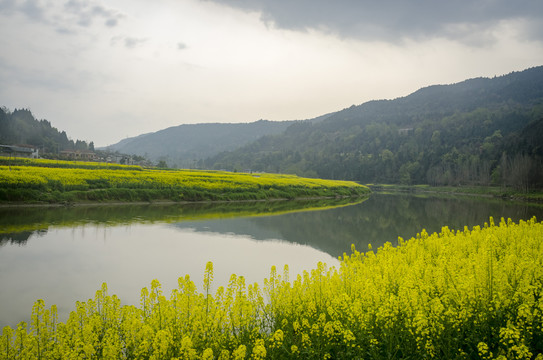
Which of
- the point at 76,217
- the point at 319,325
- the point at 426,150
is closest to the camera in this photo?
the point at 319,325

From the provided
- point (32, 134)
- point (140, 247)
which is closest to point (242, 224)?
point (140, 247)

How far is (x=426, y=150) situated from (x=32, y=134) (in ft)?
396

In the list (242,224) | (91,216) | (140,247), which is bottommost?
(242,224)

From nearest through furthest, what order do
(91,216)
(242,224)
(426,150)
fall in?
(91,216) → (242,224) → (426,150)

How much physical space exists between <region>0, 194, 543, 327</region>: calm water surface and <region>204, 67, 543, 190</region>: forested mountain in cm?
6121

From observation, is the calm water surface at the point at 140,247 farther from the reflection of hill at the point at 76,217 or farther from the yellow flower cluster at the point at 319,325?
the yellow flower cluster at the point at 319,325

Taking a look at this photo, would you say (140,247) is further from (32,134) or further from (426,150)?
(426,150)

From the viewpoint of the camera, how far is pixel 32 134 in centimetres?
10012

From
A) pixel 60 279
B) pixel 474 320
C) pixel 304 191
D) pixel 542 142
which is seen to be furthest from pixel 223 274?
pixel 542 142

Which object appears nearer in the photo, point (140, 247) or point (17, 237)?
point (140, 247)

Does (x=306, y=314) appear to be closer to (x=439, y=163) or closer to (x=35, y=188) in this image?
(x=35, y=188)

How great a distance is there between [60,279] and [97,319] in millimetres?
4799

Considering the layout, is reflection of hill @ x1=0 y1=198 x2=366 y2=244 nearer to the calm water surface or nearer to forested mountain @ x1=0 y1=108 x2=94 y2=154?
the calm water surface

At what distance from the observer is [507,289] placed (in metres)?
5.16
